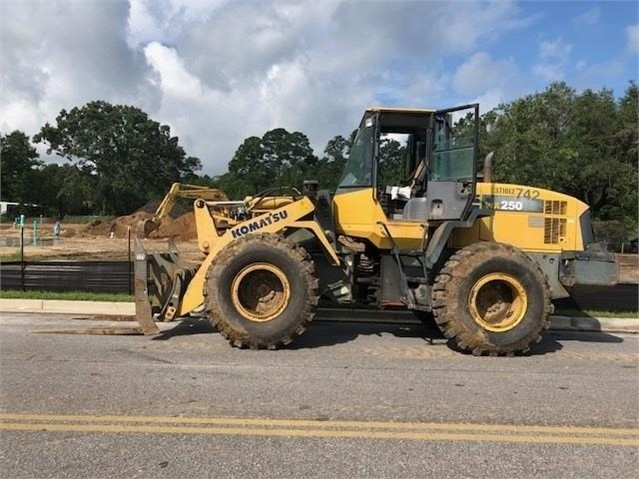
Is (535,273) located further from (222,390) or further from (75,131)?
(75,131)

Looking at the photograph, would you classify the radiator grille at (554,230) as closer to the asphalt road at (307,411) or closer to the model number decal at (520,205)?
the model number decal at (520,205)

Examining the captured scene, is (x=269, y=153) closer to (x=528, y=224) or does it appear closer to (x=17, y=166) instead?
(x=17, y=166)

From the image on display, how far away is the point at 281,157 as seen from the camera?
101562 mm

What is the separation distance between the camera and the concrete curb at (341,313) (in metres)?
10.1

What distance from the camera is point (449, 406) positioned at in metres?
5.36

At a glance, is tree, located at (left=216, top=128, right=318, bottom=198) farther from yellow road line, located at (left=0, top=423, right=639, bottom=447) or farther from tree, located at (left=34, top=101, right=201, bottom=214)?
yellow road line, located at (left=0, top=423, right=639, bottom=447)

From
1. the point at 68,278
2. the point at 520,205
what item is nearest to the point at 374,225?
the point at 520,205

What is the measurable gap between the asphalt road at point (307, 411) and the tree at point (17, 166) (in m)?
83.8

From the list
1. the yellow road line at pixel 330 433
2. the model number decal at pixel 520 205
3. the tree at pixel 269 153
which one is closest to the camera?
the yellow road line at pixel 330 433

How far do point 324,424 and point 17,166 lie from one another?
90030mm

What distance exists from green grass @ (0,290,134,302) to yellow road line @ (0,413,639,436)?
6243 mm

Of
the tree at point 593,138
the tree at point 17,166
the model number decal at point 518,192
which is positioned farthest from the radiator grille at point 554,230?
the tree at point 17,166

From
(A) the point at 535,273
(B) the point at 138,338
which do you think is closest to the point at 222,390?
(B) the point at 138,338

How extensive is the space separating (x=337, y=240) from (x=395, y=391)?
10.2 feet
